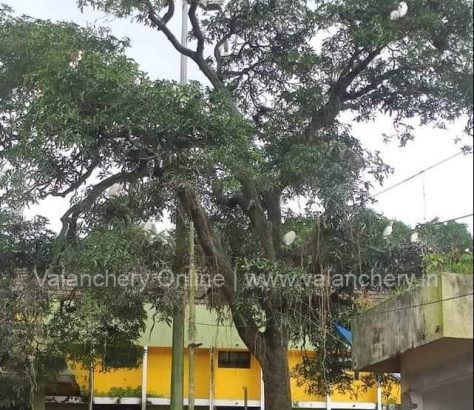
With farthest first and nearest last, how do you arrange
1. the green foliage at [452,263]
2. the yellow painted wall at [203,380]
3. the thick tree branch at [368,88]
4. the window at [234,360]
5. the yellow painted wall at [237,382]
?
1. the window at [234,360]
2. the yellow painted wall at [237,382]
3. the yellow painted wall at [203,380]
4. the thick tree branch at [368,88]
5. the green foliage at [452,263]

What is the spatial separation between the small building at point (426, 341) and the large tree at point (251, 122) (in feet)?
6.16

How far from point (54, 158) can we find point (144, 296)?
257 centimetres

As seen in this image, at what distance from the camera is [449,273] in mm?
7758

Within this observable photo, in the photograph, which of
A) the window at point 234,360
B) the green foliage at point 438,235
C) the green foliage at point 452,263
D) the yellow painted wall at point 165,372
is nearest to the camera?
the green foliage at point 452,263

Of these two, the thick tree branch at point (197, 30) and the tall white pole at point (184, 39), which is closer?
the thick tree branch at point (197, 30)

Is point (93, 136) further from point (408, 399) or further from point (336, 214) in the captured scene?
point (408, 399)

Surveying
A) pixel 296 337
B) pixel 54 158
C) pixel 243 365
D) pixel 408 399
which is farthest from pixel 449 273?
pixel 243 365

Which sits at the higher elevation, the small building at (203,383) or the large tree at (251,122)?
the large tree at (251,122)

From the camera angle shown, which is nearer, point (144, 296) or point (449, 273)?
point (449, 273)

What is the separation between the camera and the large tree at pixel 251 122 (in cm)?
1123

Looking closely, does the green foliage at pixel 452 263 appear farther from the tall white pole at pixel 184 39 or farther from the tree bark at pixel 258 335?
the tall white pole at pixel 184 39

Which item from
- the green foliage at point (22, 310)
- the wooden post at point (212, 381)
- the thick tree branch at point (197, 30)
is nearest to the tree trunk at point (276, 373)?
the green foliage at point (22, 310)

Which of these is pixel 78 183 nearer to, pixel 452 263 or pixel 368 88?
pixel 368 88

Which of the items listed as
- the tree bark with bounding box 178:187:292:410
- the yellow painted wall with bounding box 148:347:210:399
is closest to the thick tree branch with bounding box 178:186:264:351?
the tree bark with bounding box 178:187:292:410
